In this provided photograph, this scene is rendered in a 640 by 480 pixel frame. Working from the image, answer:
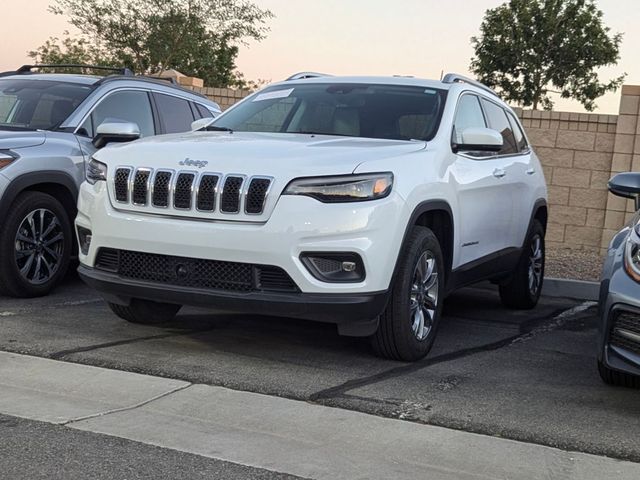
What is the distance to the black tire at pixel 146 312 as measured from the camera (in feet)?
21.0

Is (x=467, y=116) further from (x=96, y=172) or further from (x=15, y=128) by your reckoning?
(x=15, y=128)

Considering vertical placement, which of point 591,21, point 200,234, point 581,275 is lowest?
point 581,275

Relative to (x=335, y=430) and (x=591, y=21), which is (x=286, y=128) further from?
Answer: (x=591, y=21)

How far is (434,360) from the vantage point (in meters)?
6.06

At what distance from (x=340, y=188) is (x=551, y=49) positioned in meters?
38.3

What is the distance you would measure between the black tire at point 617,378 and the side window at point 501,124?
2521 mm

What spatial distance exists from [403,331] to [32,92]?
4.29 meters

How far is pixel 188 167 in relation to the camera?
5.48m

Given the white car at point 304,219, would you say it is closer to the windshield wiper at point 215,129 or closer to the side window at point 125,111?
the windshield wiper at point 215,129

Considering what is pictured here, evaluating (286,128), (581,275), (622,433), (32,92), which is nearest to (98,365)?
(286,128)

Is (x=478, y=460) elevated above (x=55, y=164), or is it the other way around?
(x=55, y=164)

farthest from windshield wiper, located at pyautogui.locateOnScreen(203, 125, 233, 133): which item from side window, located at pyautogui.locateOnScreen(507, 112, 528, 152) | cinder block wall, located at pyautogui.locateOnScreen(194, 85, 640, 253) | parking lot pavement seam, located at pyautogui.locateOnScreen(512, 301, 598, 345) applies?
cinder block wall, located at pyautogui.locateOnScreen(194, 85, 640, 253)

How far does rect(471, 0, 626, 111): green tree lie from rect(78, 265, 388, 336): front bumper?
3717 cm

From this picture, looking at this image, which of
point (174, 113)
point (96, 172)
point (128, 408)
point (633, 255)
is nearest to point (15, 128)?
point (174, 113)
